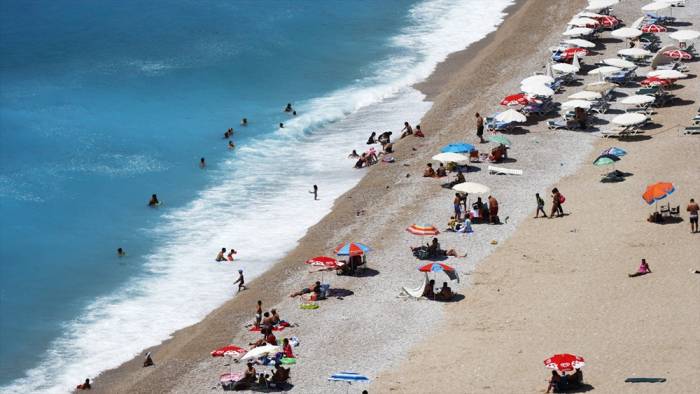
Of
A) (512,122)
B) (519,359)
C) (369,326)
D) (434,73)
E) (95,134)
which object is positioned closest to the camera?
(519,359)

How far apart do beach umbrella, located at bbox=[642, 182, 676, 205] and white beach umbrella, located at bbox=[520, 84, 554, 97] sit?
12623 millimetres

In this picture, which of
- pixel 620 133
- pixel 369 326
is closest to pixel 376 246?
pixel 369 326

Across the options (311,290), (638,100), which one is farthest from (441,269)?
(638,100)

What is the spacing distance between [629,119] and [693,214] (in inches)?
405

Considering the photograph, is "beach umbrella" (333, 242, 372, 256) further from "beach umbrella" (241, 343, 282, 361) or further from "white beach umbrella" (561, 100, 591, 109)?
"white beach umbrella" (561, 100, 591, 109)

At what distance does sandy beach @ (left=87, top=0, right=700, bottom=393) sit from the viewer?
2923 centimetres

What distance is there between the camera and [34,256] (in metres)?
44.2

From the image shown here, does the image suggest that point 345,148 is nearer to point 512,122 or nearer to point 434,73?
point 512,122

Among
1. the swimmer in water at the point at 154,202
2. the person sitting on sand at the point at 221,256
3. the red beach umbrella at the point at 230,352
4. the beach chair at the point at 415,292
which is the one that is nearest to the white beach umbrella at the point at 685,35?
the swimmer in water at the point at 154,202

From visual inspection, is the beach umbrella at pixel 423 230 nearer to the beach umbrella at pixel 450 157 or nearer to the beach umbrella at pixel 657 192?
the beach umbrella at pixel 450 157

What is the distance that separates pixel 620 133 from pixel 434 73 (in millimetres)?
19890

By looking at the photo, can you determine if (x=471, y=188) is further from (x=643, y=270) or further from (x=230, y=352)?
(x=230, y=352)

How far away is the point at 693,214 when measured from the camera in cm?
3594

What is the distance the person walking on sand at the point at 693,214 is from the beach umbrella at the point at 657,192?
0.86 m
